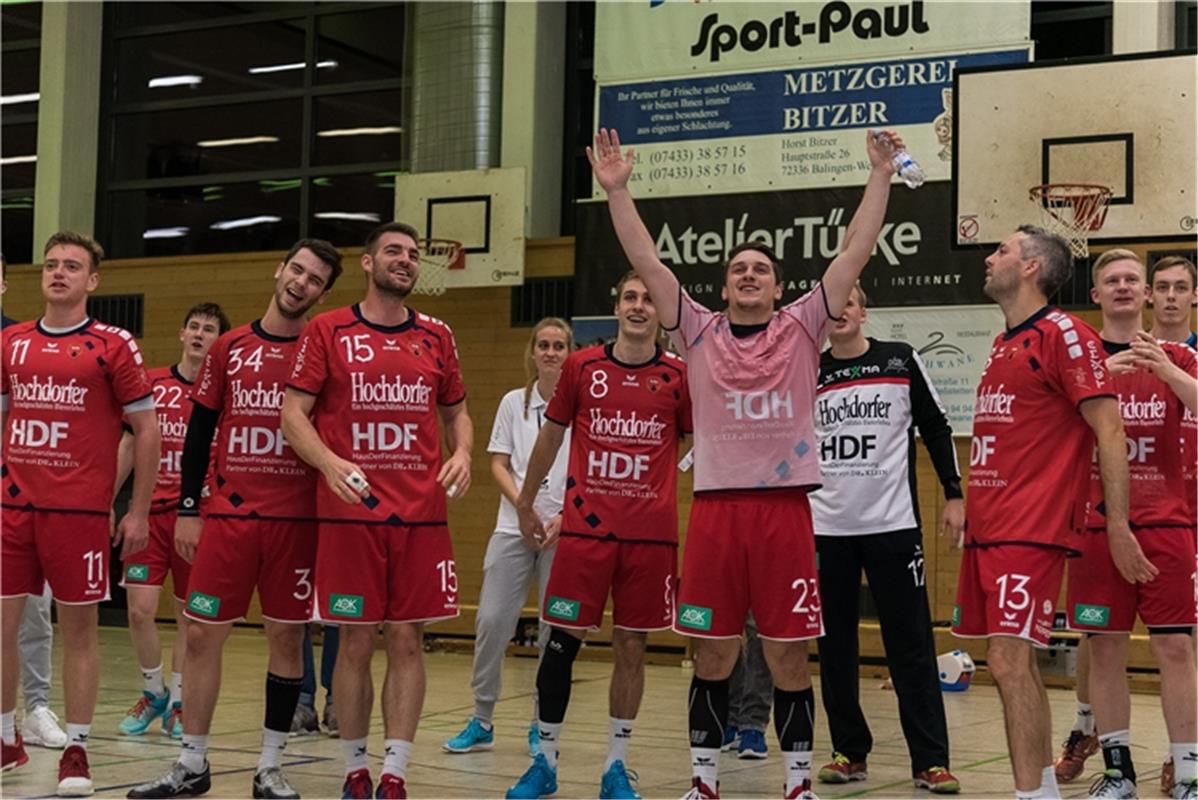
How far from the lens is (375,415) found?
5934mm

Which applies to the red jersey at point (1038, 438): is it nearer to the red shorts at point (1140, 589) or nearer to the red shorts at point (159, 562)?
the red shorts at point (1140, 589)

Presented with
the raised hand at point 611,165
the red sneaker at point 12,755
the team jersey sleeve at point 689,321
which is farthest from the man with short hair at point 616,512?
the red sneaker at point 12,755

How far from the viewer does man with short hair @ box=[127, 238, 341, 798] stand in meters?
6.18

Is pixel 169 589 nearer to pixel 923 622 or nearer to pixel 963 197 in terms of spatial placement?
pixel 963 197

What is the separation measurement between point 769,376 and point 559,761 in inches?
108

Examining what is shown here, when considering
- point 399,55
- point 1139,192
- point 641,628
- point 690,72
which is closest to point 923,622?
point 641,628

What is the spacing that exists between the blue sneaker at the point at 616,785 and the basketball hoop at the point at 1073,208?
256 inches

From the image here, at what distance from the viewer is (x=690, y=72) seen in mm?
14273

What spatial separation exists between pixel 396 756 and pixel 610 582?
1278 millimetres

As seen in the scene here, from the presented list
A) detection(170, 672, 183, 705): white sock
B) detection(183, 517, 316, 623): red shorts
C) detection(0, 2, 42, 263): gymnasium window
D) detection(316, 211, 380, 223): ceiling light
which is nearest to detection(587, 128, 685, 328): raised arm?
detection(183, 517, 316, 623): red shorts

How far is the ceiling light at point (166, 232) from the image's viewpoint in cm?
1819

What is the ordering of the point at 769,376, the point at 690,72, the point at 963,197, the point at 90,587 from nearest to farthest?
the point at 769,376 < the point at 90,587 < the point at 963,197 < the point at 690,72

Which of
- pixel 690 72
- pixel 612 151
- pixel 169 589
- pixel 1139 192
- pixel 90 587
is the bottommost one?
pixel 169 589

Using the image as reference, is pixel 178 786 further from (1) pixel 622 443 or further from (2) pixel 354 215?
(2) pixel 354 215
